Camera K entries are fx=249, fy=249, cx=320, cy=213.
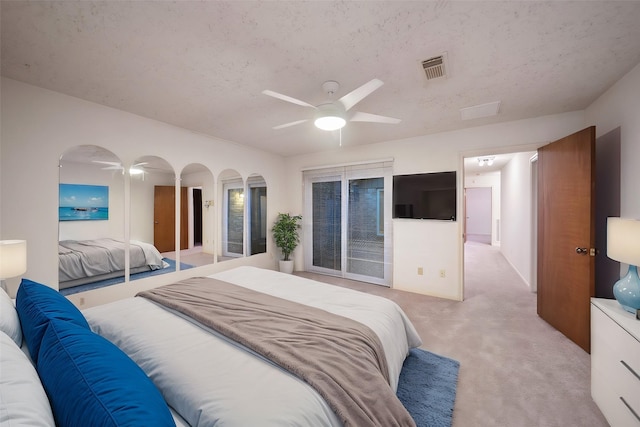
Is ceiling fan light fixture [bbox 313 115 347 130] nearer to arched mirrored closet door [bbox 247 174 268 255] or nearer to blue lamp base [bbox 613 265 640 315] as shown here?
blue lamp base [bbox 613 265 640 315]

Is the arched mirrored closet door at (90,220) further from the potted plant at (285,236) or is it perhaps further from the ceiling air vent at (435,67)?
the ceiling air vent at (435,67)

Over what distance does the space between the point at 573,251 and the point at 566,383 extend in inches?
48.0

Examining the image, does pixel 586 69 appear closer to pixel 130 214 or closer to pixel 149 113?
pixel 149 113

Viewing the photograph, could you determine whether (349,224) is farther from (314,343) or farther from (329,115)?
(314,343)

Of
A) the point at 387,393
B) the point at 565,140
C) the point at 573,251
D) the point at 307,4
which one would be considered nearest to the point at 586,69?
the point at 565,140

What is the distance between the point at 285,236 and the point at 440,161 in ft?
9.68

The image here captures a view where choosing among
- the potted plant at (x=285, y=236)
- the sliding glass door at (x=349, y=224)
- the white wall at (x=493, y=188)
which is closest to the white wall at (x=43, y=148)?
the potted plant at (x=285, y=236)

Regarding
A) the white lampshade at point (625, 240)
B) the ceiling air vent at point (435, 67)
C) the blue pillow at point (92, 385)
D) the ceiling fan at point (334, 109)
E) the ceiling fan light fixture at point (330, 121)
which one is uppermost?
the ceiling air vent at point (435, 67)

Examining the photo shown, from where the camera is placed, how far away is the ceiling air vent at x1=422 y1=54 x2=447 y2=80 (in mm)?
1856

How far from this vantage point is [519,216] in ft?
16.0

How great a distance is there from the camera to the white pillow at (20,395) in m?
0.60

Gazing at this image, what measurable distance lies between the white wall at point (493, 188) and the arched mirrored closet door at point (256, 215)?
7221 mm

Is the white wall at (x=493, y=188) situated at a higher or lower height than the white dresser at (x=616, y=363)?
higher

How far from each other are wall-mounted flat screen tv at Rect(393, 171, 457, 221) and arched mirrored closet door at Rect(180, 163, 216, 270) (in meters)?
2.91
